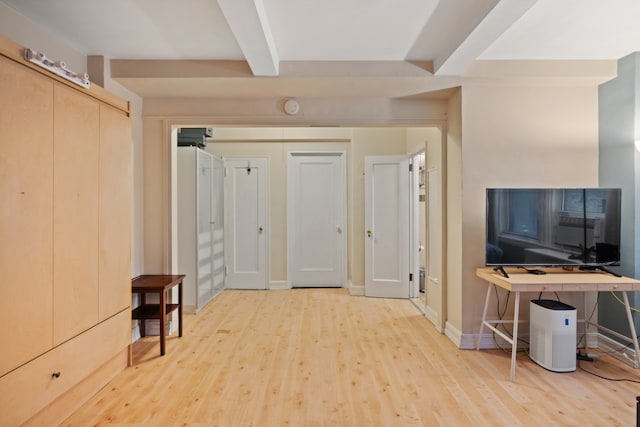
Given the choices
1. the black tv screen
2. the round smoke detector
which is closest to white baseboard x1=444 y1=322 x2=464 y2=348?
the black tv screen

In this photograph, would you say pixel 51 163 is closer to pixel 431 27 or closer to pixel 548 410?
pixel 431 27

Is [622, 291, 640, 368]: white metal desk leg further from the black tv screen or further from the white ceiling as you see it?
the white ceiling

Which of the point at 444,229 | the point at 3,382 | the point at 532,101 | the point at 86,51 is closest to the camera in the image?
the point at 3,382

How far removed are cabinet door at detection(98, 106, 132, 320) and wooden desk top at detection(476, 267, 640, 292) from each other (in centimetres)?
283

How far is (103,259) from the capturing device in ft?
7.92

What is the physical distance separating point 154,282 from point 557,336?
Result: 130 inches

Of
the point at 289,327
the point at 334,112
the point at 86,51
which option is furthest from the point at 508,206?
the point at 86,51

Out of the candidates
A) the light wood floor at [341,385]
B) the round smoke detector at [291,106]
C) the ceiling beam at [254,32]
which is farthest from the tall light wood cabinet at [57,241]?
the round smoke detector at [291,106]

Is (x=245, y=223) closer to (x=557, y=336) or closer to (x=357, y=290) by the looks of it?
(x=357, y=290)

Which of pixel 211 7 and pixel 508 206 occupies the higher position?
pixel 211 7

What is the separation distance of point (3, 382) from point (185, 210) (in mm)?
2756

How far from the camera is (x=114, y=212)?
101 inches

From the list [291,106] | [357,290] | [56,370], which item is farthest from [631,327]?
[56,370]

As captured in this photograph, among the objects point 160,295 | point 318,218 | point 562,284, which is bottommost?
point 160,295
